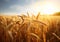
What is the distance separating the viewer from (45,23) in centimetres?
142

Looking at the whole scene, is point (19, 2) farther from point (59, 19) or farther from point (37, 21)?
point (59, 19)

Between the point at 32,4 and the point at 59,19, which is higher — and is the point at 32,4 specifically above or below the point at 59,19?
above

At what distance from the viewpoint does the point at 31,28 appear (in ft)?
4.58

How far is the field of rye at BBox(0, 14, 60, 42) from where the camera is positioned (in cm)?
137

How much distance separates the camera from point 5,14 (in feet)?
4.91

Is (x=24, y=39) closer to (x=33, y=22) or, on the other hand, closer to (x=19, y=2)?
(x=33, y=22)

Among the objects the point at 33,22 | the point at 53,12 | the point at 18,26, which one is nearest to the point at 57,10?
the point at 53,12

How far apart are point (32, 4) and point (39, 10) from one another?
9 cm

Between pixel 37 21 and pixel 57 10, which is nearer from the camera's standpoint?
pixel 37 21

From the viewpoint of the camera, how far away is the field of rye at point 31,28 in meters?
1.37

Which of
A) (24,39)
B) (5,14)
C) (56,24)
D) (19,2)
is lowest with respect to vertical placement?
(24,39)

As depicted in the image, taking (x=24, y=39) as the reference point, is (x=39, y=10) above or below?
above

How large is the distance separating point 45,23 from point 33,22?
12 cm

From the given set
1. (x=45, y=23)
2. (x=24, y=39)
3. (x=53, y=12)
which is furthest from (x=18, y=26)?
(x=53, y=12)
